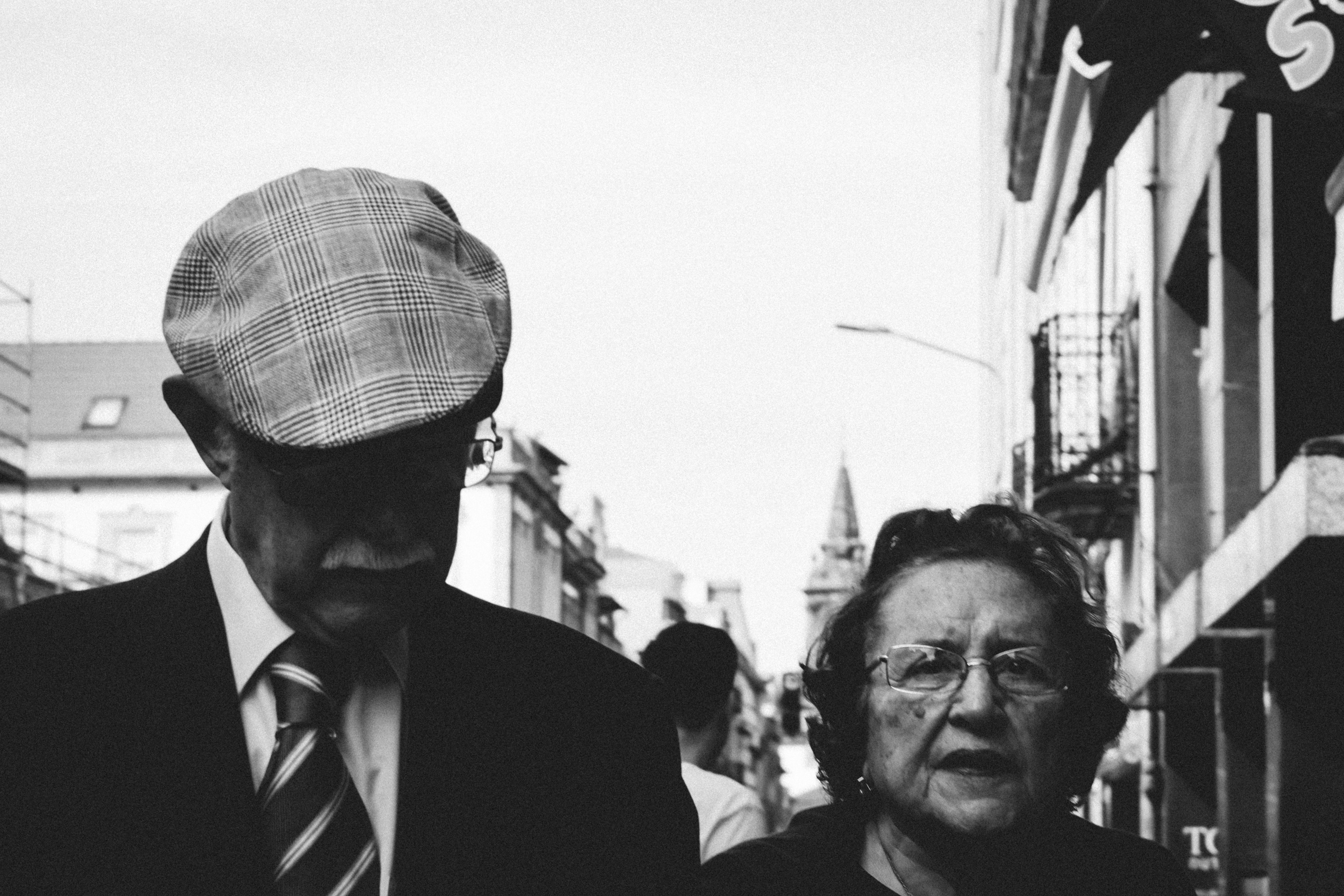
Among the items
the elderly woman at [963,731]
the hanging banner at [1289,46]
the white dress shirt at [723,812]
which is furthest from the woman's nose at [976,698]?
the hanging banner at [1289,46]

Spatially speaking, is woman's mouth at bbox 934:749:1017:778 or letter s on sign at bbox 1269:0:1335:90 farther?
letter s on sign at bbox 1269:0:1335:90

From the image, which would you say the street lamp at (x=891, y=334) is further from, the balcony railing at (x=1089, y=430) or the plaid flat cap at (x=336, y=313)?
the plaid flat cap at (x=336, y=313)

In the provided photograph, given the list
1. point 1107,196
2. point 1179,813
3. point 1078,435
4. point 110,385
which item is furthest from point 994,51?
point 110,385

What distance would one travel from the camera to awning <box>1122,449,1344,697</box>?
364 inches

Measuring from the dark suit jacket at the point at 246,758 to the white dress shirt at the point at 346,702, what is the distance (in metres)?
0.02

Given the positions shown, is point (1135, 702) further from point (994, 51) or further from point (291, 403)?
point (994, 51)

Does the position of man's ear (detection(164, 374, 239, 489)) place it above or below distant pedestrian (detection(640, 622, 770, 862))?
above

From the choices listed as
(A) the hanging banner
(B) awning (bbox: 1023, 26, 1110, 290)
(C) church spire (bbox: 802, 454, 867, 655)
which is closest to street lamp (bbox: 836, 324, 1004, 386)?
(B) awning (bbox: 1023, 26, 1110, 290)

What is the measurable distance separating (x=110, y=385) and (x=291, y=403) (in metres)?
83.9

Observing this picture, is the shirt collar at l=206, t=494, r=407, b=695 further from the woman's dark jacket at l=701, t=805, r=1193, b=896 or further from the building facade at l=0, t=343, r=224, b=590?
the building facade at l=0, t=343, r=224, b=590

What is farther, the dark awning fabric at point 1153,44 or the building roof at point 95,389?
the building roof at point 95,389

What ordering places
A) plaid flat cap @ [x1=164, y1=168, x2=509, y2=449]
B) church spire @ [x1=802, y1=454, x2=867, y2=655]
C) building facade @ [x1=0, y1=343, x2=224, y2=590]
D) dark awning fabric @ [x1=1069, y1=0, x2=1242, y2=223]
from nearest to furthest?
plaid flat cap @ [x1=164, y1=168, x2=509, y2=449] → dark awning fabric @ [x1=1069, y1=0, x2=1242, y2=223] → building facade @ [x1=0, y1=343, x2=224, y2=590] → church spire @ [x1=802, y1=454, x2=867, y2=655]

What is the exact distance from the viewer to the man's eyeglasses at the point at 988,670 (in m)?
3.78

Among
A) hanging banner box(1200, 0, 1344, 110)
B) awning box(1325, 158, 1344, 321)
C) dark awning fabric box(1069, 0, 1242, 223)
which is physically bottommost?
awning box(1325, 158, 1344, 321)
